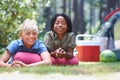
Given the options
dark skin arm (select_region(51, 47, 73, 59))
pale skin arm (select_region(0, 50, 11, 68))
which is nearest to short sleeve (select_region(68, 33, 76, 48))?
dark skin arm (select_region(51, 47, 73, 59))

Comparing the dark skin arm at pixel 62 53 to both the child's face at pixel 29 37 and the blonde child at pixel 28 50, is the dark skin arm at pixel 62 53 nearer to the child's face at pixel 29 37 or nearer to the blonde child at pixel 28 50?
the blonde child at pixel 28 50

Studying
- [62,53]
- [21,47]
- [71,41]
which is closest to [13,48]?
[21,47]

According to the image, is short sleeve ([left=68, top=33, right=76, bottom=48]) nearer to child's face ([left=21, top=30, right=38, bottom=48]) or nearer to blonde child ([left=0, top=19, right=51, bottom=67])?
blonde child ([left=0, top=19, right=51, bottom=67])

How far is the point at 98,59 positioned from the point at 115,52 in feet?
1.50

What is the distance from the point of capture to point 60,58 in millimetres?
4918

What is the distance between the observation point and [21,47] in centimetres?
466

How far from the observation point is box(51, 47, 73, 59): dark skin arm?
4.76m

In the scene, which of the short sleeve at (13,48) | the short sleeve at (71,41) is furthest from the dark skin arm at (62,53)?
the short sleeve at (13,48)

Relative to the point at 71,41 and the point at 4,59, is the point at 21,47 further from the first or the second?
the point at 71,41

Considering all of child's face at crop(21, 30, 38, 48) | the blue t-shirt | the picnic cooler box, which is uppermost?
child's face at crop(21, 30, 38, 48)

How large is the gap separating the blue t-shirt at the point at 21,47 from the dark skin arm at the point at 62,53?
18 centimetres

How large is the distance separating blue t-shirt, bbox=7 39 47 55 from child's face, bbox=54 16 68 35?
0.34 metres

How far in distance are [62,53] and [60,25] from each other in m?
0.39

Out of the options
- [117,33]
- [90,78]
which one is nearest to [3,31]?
[117,33]
